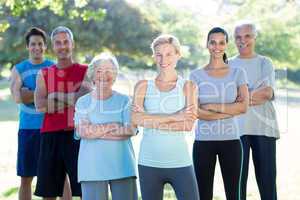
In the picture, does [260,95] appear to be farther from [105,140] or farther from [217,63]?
[105,140]

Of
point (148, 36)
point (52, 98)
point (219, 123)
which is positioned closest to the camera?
point (219, 123)

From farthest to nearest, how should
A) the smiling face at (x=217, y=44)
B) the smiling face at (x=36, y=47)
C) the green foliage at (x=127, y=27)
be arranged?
1. the green foliage at (x=127, y=27)
2. the smiling face at (x=36, y=47)
3. the smiling face at (x=217, y=44)

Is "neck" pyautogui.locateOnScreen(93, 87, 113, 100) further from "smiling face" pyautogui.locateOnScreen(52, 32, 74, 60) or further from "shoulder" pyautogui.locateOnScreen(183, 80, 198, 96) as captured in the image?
"smiling face" pyautogui.locateOnScreen(52, 32, 74, 60)

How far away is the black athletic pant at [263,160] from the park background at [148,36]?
52.9 inches

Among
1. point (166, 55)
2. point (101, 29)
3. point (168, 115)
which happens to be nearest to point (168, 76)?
point (166, 55)

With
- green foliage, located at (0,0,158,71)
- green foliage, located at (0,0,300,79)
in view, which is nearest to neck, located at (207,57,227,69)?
green foliage, located at (0,0,300,79)

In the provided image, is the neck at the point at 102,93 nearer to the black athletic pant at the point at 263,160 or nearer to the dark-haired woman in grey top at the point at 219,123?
the dark-haired woman in grey top at the point at 219,123

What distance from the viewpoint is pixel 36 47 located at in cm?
502

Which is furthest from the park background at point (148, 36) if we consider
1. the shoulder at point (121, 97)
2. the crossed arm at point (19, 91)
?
the shoulder at point (121, 97)

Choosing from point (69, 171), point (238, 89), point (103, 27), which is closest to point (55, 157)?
point (69, 171)

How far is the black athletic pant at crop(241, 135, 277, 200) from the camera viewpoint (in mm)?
4594

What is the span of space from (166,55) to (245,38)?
3.88ft

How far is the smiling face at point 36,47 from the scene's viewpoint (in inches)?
197

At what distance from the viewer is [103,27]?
26.8 metres
